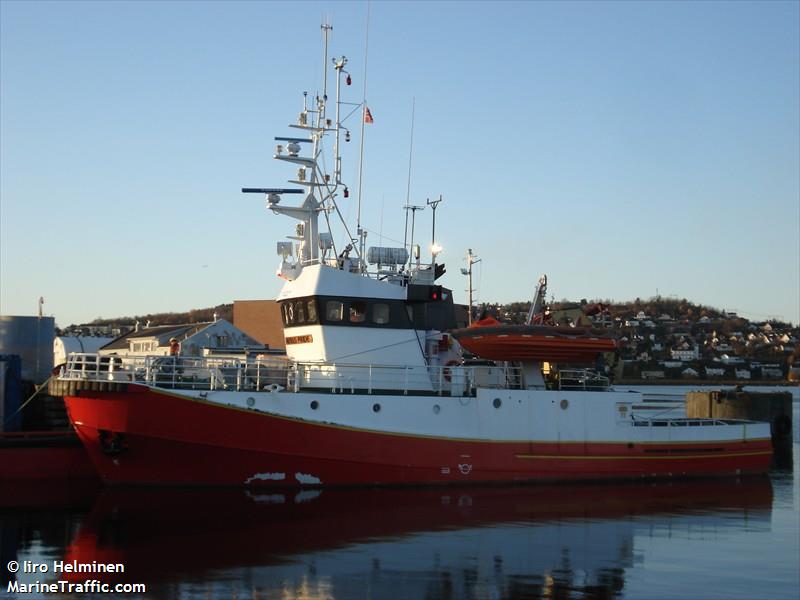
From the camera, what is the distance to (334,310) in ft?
66.4

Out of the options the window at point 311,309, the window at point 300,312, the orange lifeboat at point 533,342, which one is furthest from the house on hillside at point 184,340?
the orange lifeboat at point 533,342

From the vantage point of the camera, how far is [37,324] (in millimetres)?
24797

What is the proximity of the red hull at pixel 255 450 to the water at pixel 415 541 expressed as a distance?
400 millimetres

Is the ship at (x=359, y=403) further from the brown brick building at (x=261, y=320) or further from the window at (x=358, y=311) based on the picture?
the brown brick building at (x=261, y=320)

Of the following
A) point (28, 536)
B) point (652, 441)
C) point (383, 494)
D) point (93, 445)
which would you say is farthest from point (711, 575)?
point (93, 445)

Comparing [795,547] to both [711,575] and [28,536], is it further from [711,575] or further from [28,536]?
[28,536]

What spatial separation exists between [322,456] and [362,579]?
6724 mm

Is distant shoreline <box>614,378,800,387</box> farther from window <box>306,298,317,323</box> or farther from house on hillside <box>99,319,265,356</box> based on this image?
window <box>306,298,317,323</box>

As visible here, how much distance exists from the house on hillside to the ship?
18.4 metres

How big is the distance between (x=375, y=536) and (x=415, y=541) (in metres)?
0.72

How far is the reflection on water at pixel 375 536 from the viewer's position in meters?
12.1

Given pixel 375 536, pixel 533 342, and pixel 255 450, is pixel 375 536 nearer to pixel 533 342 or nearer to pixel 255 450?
pixel 255 450

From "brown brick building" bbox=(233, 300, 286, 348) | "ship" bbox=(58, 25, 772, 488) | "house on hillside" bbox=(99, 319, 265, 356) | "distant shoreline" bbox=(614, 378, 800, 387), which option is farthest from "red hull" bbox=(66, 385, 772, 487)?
"distant shoreline" bbox=(614, 378, 800, 387)

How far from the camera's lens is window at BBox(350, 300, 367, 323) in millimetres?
20375
